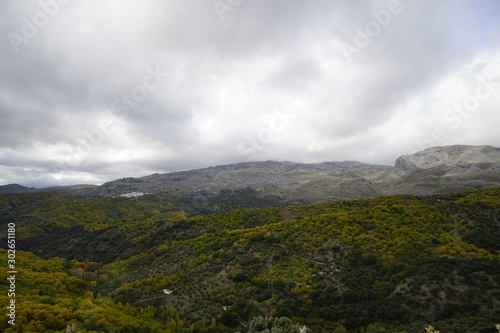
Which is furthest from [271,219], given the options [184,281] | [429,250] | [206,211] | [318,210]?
[206,211]

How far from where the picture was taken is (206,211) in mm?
186625

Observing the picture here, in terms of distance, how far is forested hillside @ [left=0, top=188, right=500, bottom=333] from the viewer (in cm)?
2451

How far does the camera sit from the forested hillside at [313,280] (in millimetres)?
24513

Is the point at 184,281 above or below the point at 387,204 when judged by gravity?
below

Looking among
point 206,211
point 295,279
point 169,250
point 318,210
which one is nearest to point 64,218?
point 206,211

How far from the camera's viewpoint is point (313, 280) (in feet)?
109

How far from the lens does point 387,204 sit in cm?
5672

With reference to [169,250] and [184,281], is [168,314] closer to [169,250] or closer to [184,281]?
[184,281]

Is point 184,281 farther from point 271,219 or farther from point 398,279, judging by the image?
point 271,219

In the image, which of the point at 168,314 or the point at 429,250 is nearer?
the point at 168,314

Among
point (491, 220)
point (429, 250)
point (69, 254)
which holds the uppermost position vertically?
point (491, 220)

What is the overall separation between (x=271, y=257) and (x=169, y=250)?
2607 cm

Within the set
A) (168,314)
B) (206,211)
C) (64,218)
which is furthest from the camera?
(206,211)

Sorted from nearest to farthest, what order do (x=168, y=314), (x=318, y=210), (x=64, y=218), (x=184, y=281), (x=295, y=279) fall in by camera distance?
(x=168, y=314) → (x=295, y=279) → (x=184, y=281) → (x=318, y=210) → (x=64, y=218)
